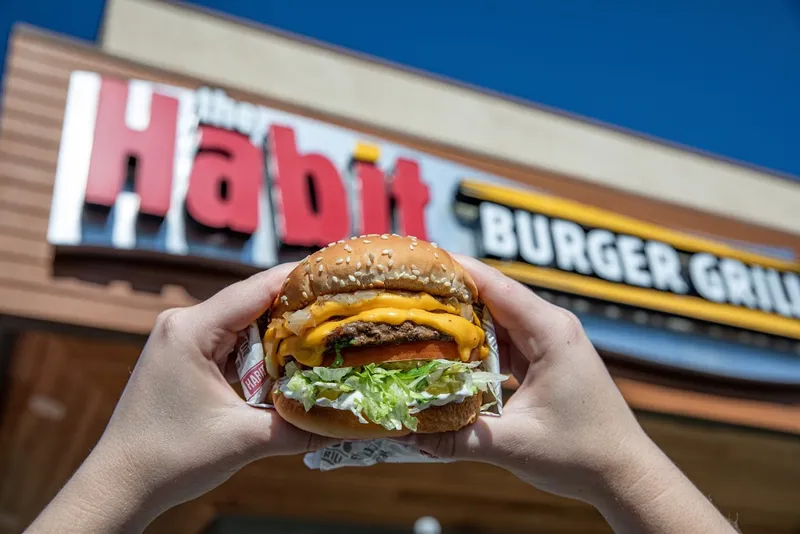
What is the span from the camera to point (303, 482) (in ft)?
23.5

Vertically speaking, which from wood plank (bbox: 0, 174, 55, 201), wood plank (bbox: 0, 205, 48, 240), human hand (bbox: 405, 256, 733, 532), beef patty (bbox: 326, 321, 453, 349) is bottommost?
human hand (bbox: 405, 256, 733, 532)

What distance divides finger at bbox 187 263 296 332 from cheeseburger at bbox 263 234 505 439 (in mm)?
150

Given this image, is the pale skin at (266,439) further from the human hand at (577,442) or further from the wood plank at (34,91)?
the wood plank at (34,91)

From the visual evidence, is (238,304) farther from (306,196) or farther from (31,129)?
(31,129)

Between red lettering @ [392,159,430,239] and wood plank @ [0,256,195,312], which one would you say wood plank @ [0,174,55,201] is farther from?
red lettering @ [392,159,430,239]

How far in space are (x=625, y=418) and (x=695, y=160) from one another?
1082 cm

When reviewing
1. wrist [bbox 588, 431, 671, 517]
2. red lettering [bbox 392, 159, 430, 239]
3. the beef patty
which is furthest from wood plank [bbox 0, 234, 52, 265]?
wrist [bbox 588, 431, 671, 517]

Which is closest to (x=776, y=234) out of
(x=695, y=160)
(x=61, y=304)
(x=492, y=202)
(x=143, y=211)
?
(x=695, y=160)

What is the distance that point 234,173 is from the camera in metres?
6.29

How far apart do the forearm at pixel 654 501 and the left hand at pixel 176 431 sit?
41.6 inches

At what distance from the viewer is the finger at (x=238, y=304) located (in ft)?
7.18

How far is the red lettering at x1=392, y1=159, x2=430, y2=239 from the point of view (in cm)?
694

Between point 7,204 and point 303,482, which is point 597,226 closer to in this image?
Result: point 303,482

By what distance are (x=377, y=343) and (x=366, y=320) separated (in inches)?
3.7
